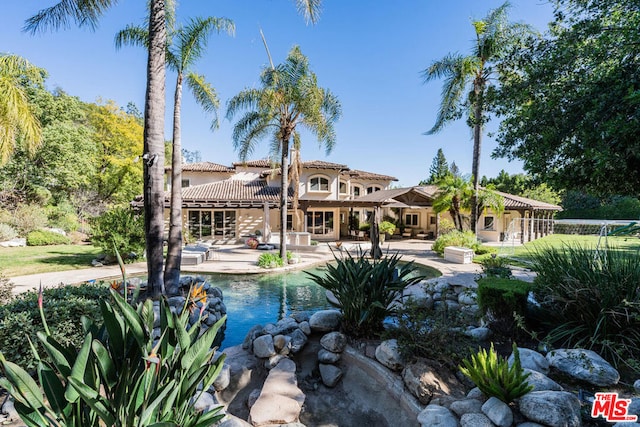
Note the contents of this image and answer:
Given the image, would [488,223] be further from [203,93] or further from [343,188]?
[203,93]

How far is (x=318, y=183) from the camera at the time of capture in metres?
27.0

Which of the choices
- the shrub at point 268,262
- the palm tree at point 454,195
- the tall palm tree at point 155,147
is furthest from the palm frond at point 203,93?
the palm tree at point 454,195

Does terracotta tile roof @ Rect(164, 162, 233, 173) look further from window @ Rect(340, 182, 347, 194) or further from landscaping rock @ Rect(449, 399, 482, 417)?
landscaping rock @ Rect(449, 399, 482, 417)

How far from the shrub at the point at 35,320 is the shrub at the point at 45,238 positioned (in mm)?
21898

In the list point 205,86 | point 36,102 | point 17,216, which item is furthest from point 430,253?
point 36,102

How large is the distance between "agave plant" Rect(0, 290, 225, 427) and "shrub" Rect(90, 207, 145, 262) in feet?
45.9

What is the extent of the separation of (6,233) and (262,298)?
2205cm

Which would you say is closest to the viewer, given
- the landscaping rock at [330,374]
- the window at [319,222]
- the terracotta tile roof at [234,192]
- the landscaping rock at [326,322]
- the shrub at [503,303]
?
the landscaping rock at [330,374]

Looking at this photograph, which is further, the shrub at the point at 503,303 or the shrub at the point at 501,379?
the shrub at the point at 503,303

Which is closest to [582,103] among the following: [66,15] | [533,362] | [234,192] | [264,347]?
[533,362]

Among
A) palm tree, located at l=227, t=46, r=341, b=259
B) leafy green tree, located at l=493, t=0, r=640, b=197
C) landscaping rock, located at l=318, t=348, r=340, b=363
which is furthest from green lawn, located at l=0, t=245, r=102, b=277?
leafy green tree, located at l=493, t=0, r=640, b=197

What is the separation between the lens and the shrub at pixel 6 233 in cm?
1982

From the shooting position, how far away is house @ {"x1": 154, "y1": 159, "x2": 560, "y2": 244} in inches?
886

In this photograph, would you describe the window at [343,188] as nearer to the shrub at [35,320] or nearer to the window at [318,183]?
the window at [318,183]
